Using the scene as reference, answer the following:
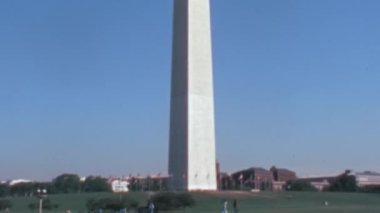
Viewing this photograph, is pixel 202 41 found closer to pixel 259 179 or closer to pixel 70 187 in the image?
pixel 70 187

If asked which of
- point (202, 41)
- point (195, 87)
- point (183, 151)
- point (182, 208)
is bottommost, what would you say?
point (182, 208)

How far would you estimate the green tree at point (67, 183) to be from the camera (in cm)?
10781

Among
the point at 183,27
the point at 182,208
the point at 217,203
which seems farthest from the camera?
the point at 183,27

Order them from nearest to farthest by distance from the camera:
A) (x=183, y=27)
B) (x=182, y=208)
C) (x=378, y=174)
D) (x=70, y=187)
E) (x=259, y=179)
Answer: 1. (x=182, y=208)
2. (x=183, y=27)
3. (x=70, y=187)
4. (x=259, y=179)
5. (x=378, y=174)

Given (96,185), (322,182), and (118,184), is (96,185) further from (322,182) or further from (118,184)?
(322,182)

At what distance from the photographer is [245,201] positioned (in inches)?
2137

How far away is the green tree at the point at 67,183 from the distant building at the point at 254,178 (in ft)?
88.4

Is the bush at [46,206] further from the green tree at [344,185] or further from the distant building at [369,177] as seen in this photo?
the distant building at [369,177]

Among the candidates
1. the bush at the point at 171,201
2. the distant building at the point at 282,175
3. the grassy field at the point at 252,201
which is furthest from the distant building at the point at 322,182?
the bush at the point at 171,201

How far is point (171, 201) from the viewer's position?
4656 centimetres

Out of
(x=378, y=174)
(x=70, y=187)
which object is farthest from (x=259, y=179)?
(x=378, y=174)

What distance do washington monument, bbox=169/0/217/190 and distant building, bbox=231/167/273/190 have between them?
195ft

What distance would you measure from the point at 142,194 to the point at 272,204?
13023mm

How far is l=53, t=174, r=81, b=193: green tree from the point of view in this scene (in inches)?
4245
